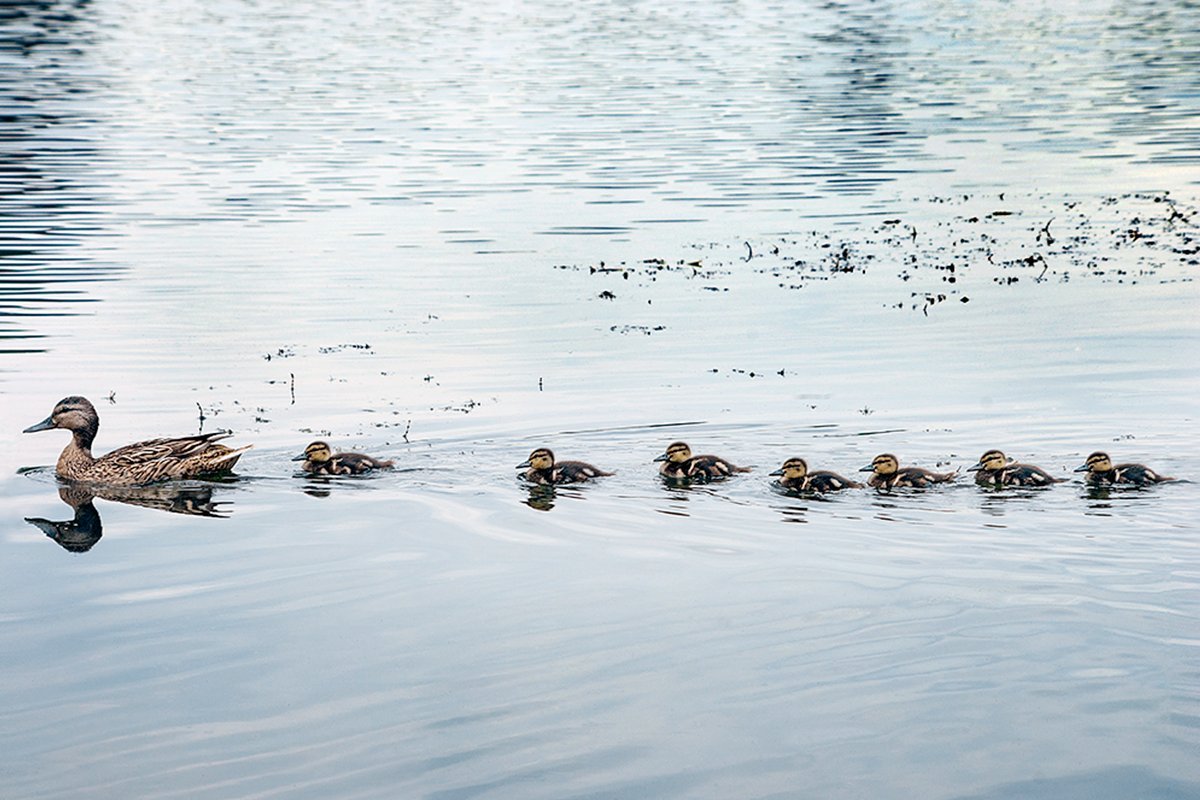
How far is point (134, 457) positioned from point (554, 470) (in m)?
3.35

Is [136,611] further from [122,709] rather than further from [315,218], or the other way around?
[315,218]

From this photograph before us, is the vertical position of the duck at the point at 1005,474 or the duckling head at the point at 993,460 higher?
the duckling head at the point at 993,460

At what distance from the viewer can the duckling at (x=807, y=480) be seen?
1384 centimetres

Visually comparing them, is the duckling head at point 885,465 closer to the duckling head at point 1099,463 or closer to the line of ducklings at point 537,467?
the line of ducklings at point 537,467

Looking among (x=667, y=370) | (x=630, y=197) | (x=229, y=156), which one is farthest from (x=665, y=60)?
(x=667, y=370)

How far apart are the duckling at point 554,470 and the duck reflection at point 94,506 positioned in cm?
227

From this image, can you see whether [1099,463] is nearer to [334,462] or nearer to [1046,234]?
[334,462]

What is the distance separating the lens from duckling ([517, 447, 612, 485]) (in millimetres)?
14125

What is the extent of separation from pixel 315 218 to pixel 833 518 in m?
18.6

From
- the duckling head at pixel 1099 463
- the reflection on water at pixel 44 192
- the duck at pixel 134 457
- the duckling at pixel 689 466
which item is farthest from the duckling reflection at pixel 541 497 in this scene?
the reflection on water at pixel 44 192

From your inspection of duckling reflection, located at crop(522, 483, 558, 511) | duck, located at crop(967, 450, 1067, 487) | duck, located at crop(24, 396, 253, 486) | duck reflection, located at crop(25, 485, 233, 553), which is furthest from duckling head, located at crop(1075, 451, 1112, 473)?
duck, located at crop(24, 396, 253, 486)

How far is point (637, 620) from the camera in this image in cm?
1079

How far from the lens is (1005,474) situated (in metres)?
13.7

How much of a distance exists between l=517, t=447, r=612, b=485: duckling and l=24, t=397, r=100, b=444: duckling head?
3643 mm
